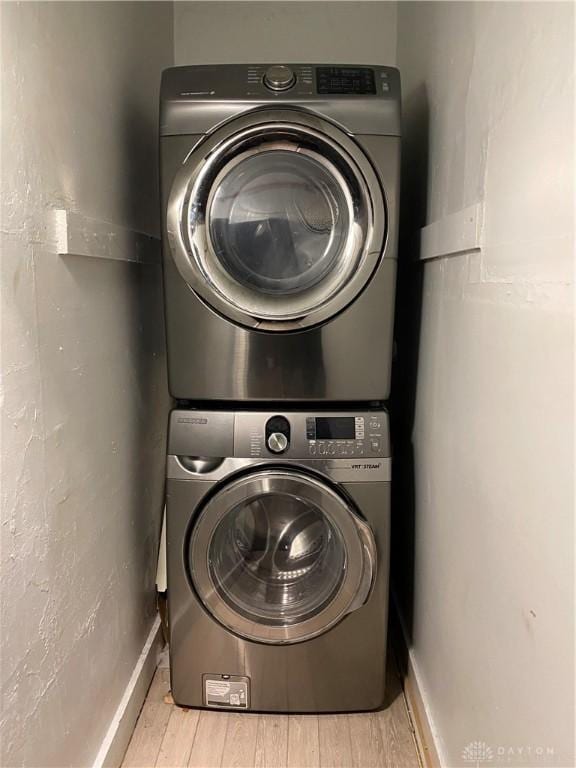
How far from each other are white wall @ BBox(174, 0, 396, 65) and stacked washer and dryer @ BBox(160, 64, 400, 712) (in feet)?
2.28

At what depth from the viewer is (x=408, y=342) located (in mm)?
1896

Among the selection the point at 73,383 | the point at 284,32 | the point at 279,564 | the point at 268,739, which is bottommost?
the point at 268,739

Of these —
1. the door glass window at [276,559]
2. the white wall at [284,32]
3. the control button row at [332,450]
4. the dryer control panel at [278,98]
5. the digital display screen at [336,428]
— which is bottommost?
the door glass window at [276,559]

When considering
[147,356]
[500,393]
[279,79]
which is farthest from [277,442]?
[279,79]

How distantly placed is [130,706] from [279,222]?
1.35 m

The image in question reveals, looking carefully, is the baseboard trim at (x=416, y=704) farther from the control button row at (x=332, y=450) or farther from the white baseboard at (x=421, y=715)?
the control button row at (x=332, y=450)

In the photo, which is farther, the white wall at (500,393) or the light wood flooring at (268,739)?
the light wood flooring at (268,739)

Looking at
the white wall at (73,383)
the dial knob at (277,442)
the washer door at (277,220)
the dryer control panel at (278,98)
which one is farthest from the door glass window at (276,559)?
the dryer control panel at (278,98)

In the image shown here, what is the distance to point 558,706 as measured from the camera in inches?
32.1

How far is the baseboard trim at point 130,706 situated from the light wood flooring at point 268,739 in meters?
0.04

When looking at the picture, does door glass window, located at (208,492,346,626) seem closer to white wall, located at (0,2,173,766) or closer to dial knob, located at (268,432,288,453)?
dial knob, located at (268,432,288,453)

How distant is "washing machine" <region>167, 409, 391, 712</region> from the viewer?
1575mm

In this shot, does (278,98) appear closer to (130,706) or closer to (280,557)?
(280,557)

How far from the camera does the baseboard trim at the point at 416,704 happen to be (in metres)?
1.49
